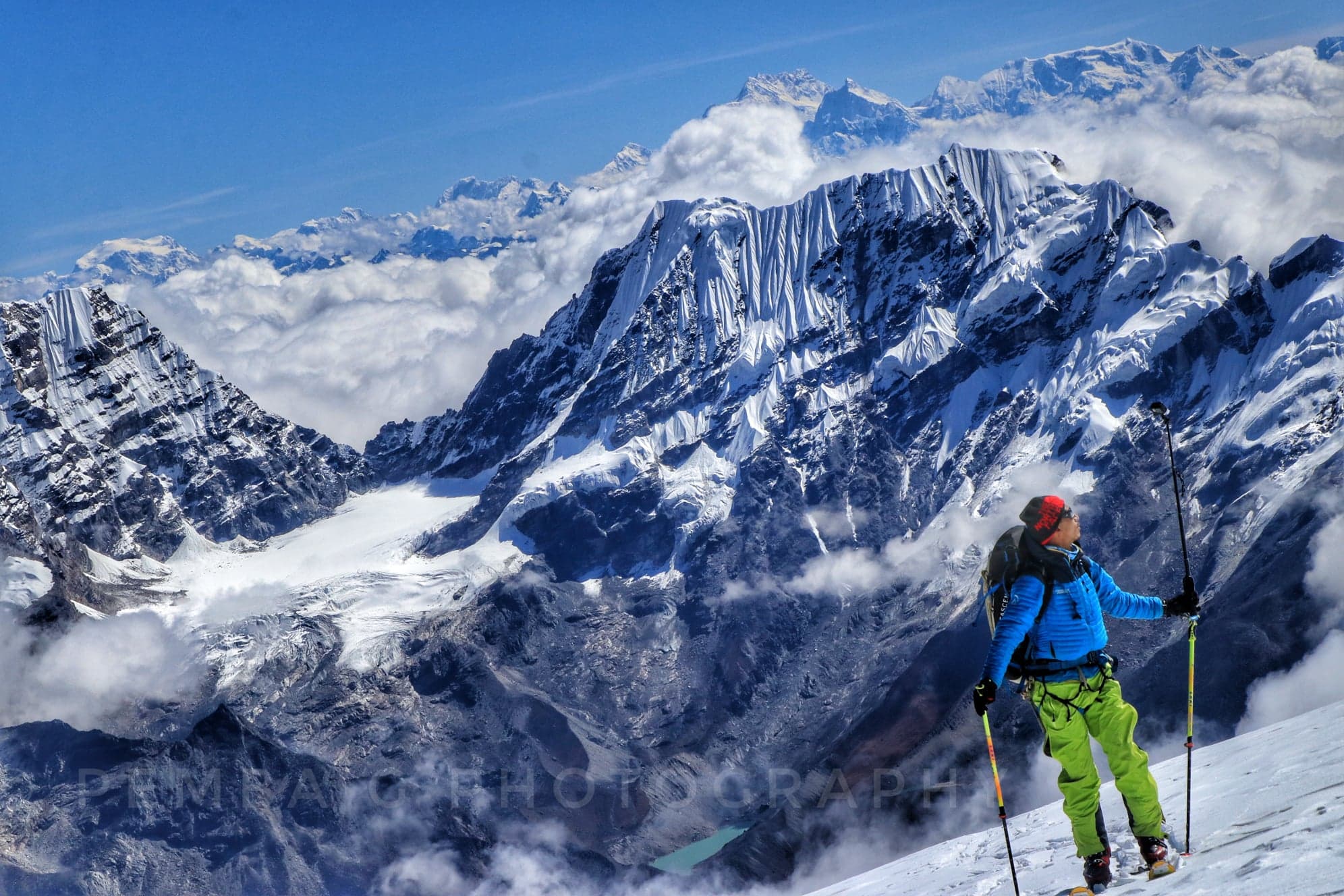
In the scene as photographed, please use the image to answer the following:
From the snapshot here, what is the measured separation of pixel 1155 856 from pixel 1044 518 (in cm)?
663

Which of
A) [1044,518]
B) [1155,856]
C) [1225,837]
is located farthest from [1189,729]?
[1044,518]

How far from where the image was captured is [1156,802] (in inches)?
1021

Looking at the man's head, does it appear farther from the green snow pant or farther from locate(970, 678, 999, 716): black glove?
locate(970, 678, 999, 716): black glove

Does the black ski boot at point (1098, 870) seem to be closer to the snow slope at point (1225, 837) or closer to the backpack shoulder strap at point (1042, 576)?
the snow slope at point (1225, 837)

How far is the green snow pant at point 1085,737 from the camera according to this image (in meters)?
26.5

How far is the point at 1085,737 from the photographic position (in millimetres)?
27156

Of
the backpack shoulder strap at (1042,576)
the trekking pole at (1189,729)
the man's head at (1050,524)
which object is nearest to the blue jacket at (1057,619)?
the backpack shoulder strap at (1042,576)

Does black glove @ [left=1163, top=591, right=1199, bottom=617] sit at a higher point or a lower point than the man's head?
lower

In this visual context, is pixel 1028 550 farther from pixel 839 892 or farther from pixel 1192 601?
pixel 839 892

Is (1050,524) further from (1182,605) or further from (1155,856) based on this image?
(1155,856)

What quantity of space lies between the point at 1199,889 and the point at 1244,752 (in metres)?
14.5

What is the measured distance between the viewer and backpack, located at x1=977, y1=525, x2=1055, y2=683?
26.3 m

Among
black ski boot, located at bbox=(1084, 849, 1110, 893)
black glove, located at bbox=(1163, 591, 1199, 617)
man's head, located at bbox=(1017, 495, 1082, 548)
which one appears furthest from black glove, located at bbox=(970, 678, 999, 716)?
black glove, located at bbox=(1163, 591, 1199, 617)

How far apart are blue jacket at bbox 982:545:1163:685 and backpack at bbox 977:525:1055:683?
13 cm
